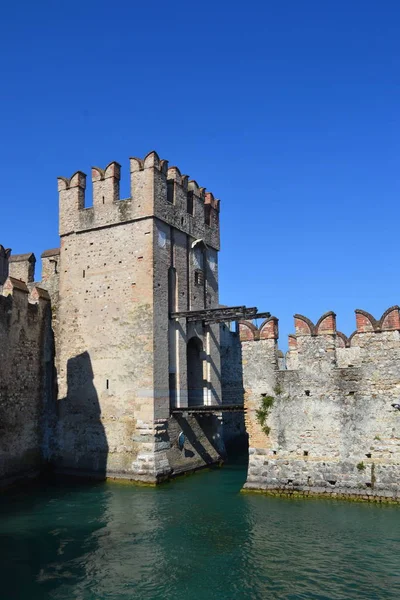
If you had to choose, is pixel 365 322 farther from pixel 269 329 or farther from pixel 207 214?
pixel 207 214

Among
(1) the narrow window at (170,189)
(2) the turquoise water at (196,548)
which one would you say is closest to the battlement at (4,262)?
(1) the narrow window at (170,189)

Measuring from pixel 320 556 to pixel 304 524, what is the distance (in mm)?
1913

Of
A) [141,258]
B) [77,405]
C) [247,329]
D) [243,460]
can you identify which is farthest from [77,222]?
[243,460]

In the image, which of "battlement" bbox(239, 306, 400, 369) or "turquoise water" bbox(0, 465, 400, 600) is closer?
"turquoise water" bbox(0, 465, 400, 600)

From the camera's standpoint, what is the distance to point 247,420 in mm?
15188

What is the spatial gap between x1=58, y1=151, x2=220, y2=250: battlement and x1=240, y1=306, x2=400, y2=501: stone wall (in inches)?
256

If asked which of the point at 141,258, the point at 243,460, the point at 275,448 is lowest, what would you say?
the point at 243,460

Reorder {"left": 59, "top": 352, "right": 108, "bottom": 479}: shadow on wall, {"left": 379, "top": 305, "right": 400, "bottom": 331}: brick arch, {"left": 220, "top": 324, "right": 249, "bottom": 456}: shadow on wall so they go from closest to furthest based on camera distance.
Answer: {"left": 379, "top": 305, "right": 400, "bottom": 331}: brick arch
{"left": 59, "top": 352, "right": 108, "bottom": 479}: shadow on wall
{"left": 220, "top": 324, "right": 249, "bottom": 456}: shadow on wall

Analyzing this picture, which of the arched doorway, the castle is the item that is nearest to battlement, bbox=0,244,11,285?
the castle

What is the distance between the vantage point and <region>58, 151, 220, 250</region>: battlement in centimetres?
1861

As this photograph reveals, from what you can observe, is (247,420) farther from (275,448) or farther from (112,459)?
(112,459)

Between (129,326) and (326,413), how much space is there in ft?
24.7

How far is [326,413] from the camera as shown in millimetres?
14156

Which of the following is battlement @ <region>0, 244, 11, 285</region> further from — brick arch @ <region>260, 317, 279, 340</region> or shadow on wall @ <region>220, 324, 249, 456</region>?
brick arch @ <region>260, 317, 279, 340</region>
